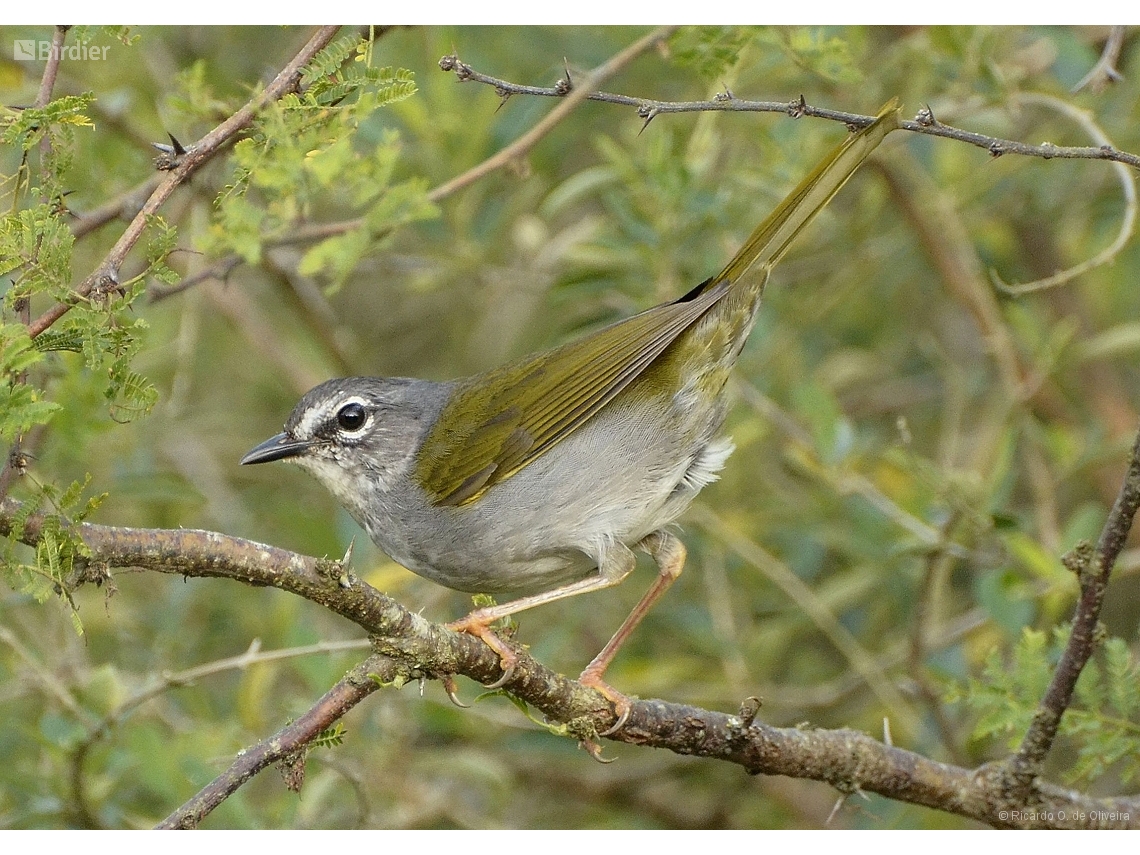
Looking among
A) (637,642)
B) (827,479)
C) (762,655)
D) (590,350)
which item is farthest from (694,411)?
(637,642)

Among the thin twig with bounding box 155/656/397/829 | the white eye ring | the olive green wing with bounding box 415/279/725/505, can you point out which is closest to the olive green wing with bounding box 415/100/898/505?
the olive green wing with bounding box 415/279/725/505

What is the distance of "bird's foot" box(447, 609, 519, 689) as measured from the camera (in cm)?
293

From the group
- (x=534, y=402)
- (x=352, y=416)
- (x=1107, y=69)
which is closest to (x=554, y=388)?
(x=534, y=402)

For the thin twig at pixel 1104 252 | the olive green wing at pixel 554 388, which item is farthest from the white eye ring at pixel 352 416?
the thin twig at pixel 1104 252

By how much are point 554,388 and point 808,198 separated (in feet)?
3.47

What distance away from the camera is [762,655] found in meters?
5.30

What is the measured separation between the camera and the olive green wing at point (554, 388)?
3.64 m

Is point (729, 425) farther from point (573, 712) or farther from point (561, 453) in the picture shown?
point (573, 712)

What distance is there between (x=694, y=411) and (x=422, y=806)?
203 cm

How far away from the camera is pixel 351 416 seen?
4133mm

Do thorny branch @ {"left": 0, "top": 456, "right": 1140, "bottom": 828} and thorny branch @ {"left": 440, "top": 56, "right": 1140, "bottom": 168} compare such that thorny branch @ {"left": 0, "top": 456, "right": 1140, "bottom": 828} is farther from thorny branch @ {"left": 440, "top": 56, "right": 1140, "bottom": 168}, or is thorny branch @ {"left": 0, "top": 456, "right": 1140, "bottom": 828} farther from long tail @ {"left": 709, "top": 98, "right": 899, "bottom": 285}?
long tail @ {"left": 709, "top": 98, "right": 899, "bottom": 285}

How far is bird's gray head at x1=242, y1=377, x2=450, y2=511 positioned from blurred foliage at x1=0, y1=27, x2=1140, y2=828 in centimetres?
57

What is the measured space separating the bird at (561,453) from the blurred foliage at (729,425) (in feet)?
2.00
